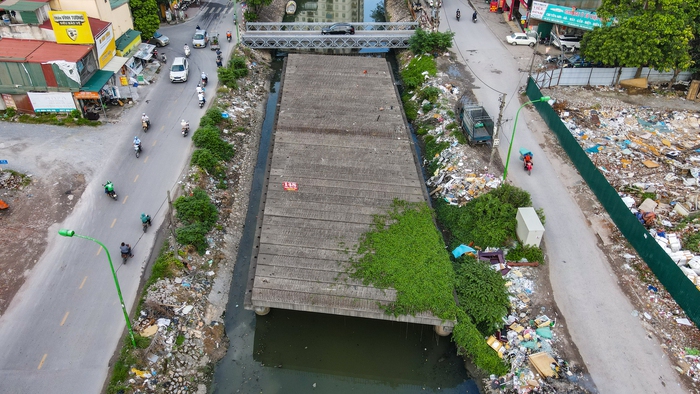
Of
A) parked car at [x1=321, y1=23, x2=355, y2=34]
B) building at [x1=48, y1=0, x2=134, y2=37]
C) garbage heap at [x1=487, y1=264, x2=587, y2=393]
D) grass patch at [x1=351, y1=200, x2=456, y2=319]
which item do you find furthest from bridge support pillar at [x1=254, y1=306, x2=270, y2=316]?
parked car at [x1=321, y1=23, x2=355, y2=34]

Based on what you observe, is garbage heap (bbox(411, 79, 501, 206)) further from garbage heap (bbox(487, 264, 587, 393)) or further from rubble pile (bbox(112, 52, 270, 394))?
rubble pile (bbox(112, 52, 270, 394))

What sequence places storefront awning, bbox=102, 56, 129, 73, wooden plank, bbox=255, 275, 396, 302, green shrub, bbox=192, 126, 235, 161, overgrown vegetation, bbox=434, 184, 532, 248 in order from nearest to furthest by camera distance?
wooden plank, bbox=255, 275, 396, 302 → overgrown vegetation, bbox=434, 184, 532, 248 → green shrub, bbox=192, 126, 235, 161 → storefront awning, bbox=102, 56, 129, 73

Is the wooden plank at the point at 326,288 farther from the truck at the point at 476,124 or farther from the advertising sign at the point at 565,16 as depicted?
the advertising sign at the point at 565,16

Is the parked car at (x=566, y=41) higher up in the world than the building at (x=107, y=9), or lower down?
lower down

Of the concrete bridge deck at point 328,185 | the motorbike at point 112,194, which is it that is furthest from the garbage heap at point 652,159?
the motorbike at point 112,194

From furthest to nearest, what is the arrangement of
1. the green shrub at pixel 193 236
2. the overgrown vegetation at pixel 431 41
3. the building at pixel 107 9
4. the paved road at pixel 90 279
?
the overgrown vegetation at pixel 431 41 → the building at pixel 107 9 → the green shrub at pixel 193 236 → the paved road at pixel 90 279

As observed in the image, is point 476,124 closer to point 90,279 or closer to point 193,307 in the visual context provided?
point 193,307
